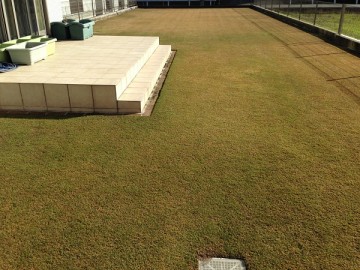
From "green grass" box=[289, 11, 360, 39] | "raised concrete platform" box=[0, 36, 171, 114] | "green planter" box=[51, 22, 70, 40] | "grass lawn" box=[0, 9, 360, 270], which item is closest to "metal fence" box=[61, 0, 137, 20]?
"green planter" box=[51, 22, 70, 40]

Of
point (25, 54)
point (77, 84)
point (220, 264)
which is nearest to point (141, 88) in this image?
point (77, 84)

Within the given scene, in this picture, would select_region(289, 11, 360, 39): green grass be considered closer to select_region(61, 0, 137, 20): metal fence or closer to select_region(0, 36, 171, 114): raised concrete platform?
select_region(0, 36, 171, 114): raised concrete platform

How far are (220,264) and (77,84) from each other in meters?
5.25

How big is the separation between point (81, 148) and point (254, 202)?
3.12 meters

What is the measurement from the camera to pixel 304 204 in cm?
409

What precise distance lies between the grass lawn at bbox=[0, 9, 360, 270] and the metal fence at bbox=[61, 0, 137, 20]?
1662cm

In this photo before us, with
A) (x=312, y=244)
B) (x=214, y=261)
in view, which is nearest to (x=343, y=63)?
(x=312, y=244)

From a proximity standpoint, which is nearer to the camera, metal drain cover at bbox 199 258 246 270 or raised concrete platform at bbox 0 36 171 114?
metal drain cover at bbox 199 258 246 270

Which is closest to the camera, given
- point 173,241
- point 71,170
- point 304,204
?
point 173,241

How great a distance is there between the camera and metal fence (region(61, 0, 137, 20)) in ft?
→ 68.6

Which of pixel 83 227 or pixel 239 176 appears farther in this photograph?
pixel 239 176

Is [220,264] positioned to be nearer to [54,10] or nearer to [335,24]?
[54,10]

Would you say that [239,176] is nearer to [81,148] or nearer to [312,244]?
[312,244]

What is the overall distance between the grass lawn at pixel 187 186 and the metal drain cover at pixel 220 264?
0.27ft
